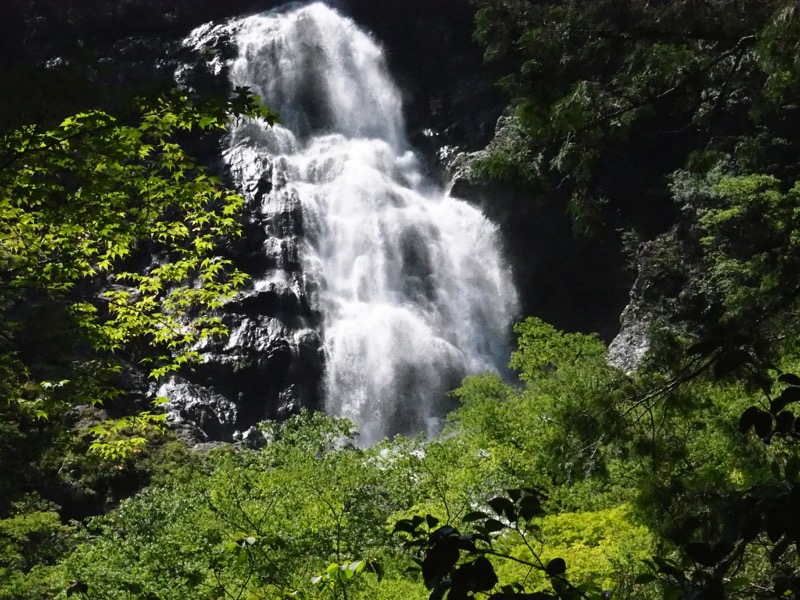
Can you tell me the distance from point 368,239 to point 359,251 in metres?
0.75

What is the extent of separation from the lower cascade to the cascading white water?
61mm

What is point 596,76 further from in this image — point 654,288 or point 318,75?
point 318,75

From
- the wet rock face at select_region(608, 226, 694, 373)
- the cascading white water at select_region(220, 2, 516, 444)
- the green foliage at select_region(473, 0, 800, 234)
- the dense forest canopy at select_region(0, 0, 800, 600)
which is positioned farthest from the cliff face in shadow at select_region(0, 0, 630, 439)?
the green foliage at select_region(473, 0, 800, 234)

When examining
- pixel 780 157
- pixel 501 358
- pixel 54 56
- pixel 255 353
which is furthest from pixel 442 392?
pixel 54 56

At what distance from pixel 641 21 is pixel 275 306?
2532 centimetres

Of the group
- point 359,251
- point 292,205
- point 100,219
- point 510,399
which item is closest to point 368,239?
Result: point 359,251

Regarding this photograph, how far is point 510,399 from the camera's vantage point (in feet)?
63.5

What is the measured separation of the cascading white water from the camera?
1148 inches

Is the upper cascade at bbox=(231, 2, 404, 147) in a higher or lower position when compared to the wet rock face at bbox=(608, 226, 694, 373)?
higher

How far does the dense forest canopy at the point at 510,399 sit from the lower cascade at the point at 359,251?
387 inches

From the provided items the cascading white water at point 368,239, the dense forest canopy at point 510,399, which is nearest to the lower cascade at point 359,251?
the cascading white water at point 368,239

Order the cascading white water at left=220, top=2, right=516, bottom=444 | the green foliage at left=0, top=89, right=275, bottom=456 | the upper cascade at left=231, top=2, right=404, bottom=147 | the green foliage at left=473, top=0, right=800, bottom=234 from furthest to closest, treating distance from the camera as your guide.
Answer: the upper cascade at left=231, top=2, right=404, bottom=147 → the cascading white water at left=220, top=2, right=516, bottom=444 → the green foliage at left=473, top=0, right=800, bottom=234 → the green foliage at left=0, top=89, right=275, bottom=456

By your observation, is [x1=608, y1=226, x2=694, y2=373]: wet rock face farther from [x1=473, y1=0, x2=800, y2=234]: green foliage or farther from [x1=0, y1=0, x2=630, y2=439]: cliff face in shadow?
[x1=473, y1=0, x2=800, y2=234]: green foliage

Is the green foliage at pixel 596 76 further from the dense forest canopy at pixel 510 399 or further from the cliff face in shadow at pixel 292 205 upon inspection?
the cliff face in shadow at pixel 292 205
